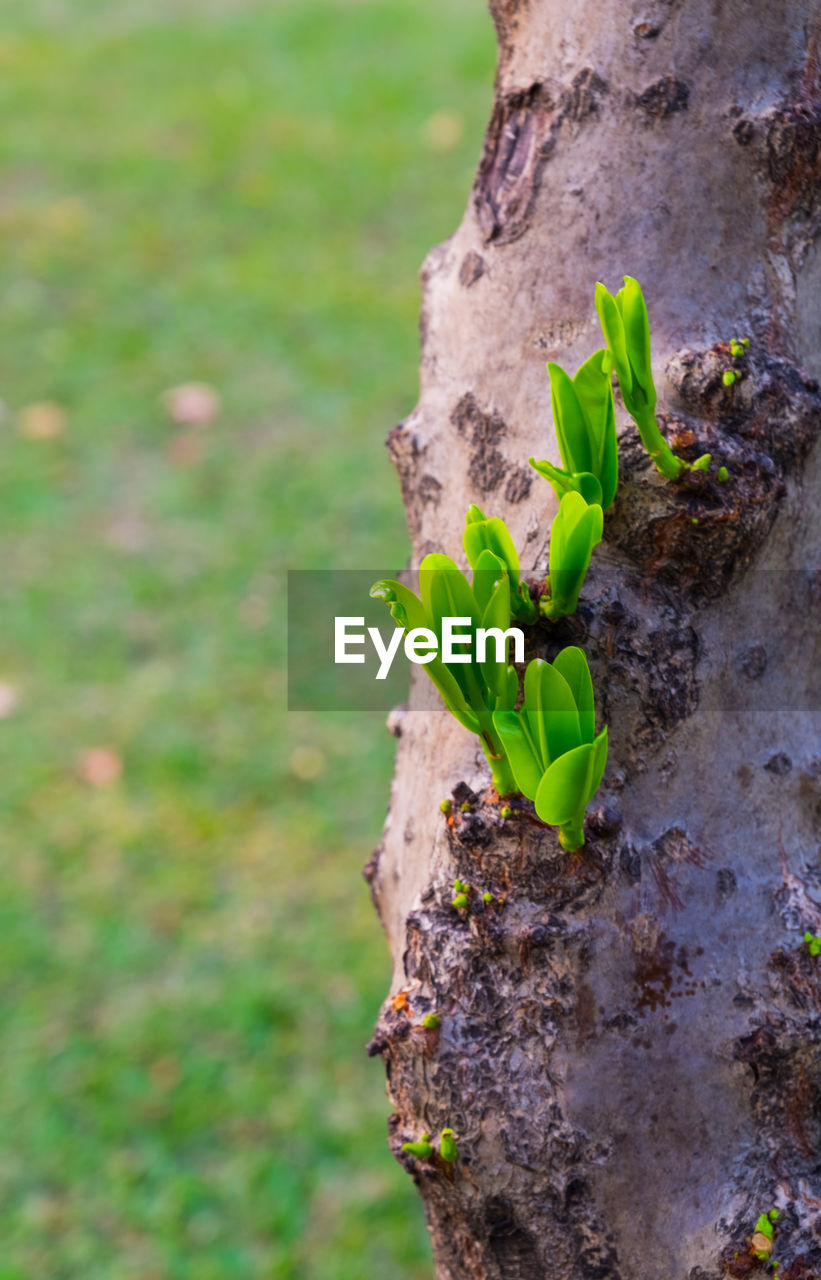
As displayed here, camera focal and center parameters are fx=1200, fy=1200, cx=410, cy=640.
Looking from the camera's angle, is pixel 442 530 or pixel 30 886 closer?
pixel 442 530

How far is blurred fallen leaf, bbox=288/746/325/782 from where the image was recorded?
8.50 feet

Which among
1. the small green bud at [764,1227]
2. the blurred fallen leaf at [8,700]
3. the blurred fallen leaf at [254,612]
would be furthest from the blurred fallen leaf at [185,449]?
the small green bud at [764,1227]

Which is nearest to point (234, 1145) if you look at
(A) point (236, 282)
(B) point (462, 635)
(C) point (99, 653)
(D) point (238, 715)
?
(D) point (238, 715)

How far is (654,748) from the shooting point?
75 centimetres

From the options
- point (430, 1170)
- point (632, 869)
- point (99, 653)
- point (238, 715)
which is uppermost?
point (99, 653)

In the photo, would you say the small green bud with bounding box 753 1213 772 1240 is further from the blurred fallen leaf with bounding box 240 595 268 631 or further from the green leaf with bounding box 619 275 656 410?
the blurred fallen leaf with bounding box 240 595 268 631

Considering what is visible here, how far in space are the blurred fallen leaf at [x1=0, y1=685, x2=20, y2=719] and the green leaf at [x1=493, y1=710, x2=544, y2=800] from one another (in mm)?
2239

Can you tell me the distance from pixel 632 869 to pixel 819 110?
0.51 m

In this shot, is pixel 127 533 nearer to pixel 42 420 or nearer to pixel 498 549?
pixel 42 420

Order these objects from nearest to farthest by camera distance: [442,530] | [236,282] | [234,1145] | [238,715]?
1. [442,530]
2. [234,1145]
3. [238,715]
4. [236,282]

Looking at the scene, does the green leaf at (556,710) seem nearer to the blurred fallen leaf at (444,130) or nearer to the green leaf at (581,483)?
the green leaf at (581,483)

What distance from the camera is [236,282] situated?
3863 millimetres

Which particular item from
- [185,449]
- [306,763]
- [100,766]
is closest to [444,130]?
[185,449]

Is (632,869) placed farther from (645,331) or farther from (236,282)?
(236,282)
